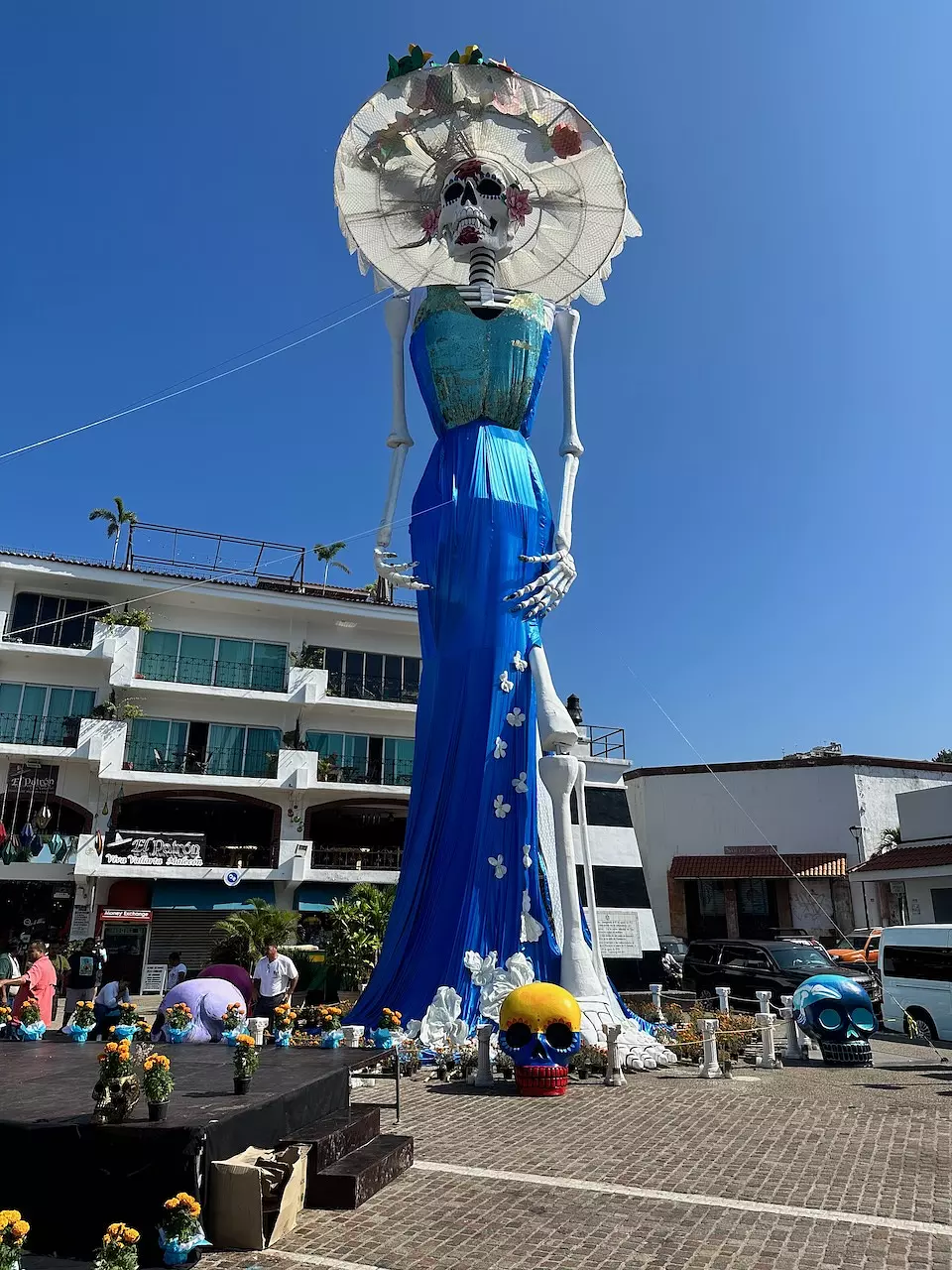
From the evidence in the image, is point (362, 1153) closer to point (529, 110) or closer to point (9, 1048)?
point (9, 1048)

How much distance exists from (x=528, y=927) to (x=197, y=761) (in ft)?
57.4

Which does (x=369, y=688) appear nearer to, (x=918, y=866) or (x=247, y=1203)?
(x=918, y=866)

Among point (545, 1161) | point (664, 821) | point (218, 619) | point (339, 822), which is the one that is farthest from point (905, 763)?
point (545, 1161)

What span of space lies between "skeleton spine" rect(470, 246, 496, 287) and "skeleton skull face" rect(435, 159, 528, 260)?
0.07 metres

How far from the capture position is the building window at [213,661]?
2745 cm

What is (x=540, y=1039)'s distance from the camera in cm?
941

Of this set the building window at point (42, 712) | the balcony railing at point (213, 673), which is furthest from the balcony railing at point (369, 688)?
the building window at point (42, 712)

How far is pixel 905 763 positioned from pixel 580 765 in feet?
85.5

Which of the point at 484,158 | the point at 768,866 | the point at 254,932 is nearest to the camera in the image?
the point at 484,158

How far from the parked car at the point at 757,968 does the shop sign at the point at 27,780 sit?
1804 cm

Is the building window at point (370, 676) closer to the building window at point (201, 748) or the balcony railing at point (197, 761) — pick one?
the building window at point (201, 748)

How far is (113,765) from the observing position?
82.3 ft

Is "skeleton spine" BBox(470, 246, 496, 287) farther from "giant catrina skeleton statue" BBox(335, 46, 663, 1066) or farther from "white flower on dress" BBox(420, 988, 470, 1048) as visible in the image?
"white flower on dress" BBox(420, 988, 470, 1048)

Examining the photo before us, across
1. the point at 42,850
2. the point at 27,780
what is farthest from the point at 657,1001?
the point at 27,780
